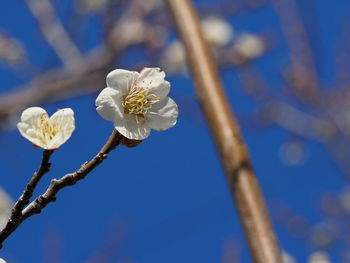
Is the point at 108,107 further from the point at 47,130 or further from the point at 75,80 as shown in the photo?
the point at 75,80

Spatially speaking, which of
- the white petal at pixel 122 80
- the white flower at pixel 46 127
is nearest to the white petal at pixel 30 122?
the white flower at pixel 46 127

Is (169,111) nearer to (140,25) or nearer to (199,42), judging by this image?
(199,42)

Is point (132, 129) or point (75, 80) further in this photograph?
point (75, 80)

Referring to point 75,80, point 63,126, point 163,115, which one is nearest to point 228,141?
point 163,115

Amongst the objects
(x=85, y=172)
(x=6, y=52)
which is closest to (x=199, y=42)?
(x=85, y=172)

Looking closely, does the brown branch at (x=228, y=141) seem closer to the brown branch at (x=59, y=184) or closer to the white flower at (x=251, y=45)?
the brown branch at (x=59, y=184)

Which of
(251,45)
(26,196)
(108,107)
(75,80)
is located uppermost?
(251,45)
